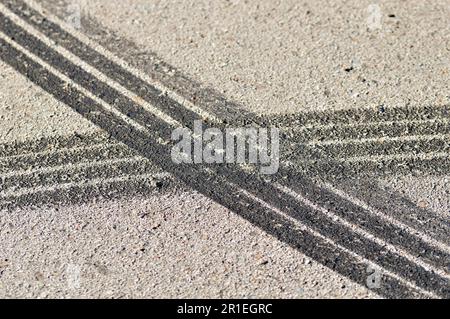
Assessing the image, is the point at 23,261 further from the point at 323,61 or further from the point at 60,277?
the point at 323,61

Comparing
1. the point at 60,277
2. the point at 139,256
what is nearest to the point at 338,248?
the point at 139,256

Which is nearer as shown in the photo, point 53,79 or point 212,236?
point 212,236

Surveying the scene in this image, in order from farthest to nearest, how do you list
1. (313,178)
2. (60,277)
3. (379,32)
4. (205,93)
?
(379,32), (205,93), (313,178), (60,277)

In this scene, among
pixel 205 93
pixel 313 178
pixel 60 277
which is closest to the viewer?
pixel 60 277

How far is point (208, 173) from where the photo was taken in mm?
4430

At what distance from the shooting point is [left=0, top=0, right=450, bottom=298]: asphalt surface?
12.8 feet

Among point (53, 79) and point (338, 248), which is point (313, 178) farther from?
point (53, 79)

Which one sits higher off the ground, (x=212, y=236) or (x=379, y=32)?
(x=379, y=32)

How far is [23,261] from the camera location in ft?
13.1

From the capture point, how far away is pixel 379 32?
5.43 metres

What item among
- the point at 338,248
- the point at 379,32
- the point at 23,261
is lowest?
the point at 23,261

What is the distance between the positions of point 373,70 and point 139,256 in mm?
2069

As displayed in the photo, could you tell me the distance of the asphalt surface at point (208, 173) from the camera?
3.90m

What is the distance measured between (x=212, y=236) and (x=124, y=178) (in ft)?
2.14
